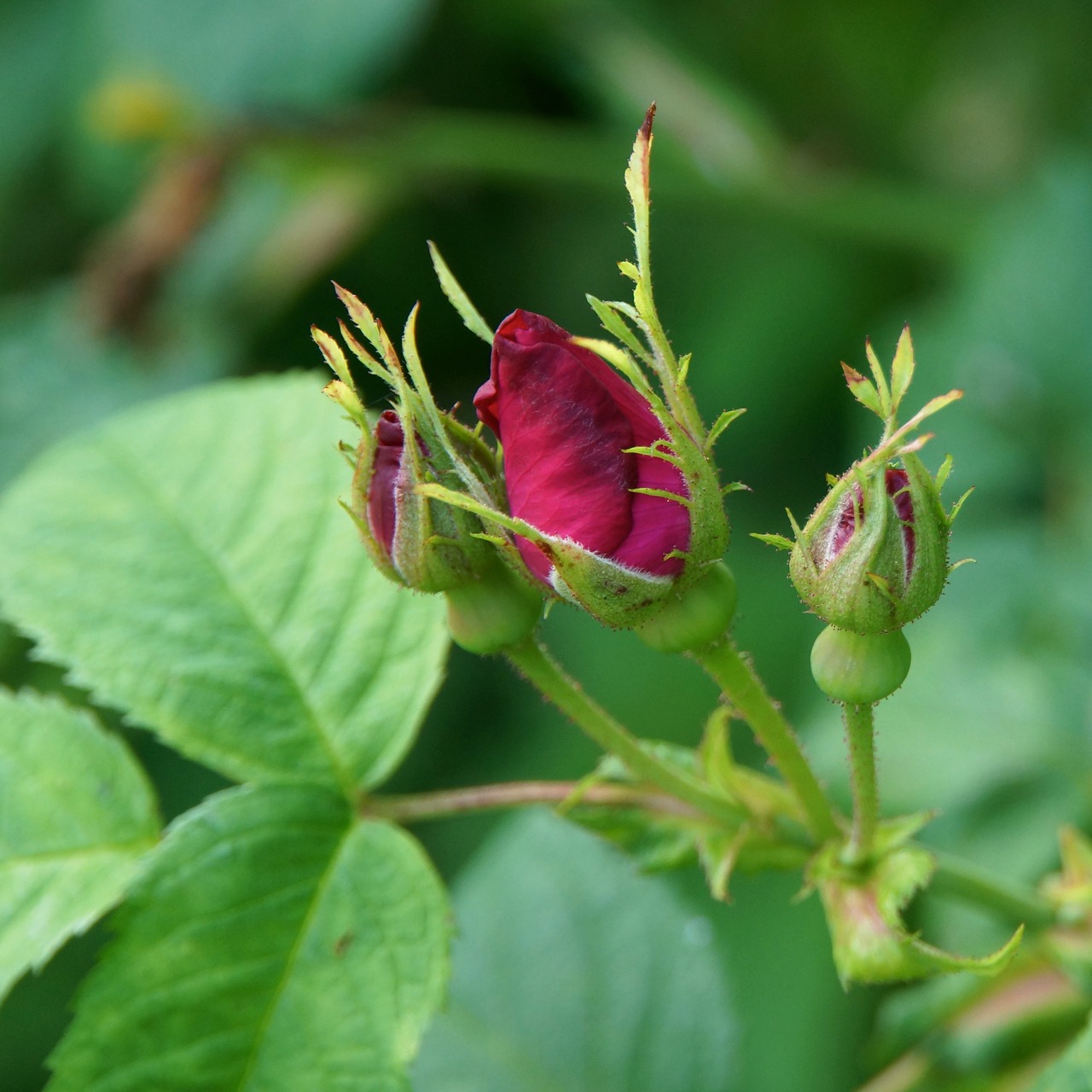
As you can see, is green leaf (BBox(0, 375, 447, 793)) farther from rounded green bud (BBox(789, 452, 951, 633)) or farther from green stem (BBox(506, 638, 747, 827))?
rounded green bud (BBox(789, 452, 951, 633))

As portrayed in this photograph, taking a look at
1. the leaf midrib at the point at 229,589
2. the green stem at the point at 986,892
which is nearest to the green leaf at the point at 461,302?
the leaf midrib at the point at 229,589

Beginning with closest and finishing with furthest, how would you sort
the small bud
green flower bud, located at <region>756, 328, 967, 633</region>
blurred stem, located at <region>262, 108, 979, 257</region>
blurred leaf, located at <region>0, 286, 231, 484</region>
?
green flower bud, located at <region>756, 328, 967, 633</region> < the small bud < blurred stem, located at <region>262, 108, 979, 257</region> < blurred leaf, located at <region>0, 286, 231, 484</region>

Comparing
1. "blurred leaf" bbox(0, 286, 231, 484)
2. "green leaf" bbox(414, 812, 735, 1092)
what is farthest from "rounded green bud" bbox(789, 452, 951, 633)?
"blurred leaf" bbox(0, 286, 231, 484)

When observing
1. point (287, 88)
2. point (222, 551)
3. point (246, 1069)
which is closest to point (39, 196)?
point (287, 88)

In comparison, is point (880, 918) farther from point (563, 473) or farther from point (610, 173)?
point (610, 173)

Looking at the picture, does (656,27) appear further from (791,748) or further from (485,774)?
(791,748)

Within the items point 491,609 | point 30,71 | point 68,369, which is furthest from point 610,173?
point 491,609
